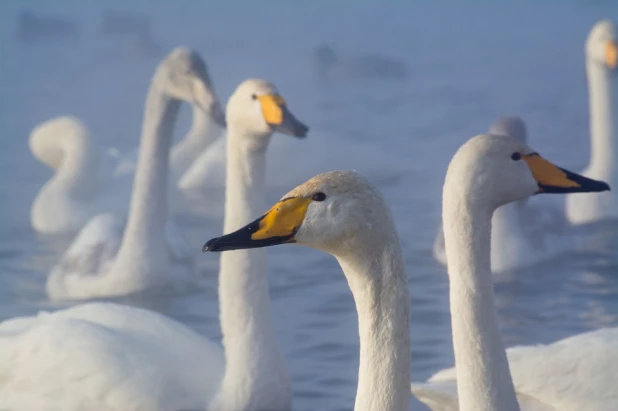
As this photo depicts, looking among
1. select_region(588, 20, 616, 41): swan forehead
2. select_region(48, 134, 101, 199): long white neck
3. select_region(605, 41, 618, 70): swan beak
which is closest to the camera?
select_region(48, 134, 101, 199): long white neck

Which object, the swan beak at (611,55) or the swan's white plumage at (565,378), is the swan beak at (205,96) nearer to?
the swan's white plumage at (565,378)

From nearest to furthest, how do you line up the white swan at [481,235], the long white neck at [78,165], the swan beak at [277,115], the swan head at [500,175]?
the white swan at [481,235] → the swan head at [500,175] → the swan beak at [277,115] → the long white neck at [78,165]

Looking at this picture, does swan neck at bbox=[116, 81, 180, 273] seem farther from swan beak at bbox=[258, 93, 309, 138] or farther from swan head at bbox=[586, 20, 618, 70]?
swan head at bbox=[586, 20, 618, 70]

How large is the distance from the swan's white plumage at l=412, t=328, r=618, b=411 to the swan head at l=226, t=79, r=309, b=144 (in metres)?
1.06

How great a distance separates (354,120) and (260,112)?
30.7ft

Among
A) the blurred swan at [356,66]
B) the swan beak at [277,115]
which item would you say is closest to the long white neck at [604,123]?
the swan beak at [277,115]

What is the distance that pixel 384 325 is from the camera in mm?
2787

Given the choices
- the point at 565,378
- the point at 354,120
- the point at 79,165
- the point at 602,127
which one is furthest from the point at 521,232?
the point at 354,120

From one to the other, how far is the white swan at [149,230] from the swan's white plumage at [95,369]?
1891 mm

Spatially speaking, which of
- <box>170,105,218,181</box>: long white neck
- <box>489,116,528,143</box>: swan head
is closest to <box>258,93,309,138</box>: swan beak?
<box>489,116,528,143</box>: swan head

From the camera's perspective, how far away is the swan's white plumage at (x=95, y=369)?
4301mm

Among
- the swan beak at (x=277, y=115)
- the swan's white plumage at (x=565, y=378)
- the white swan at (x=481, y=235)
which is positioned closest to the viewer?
the white swan at (x=481, y=235)

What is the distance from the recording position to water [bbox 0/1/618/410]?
654 cm

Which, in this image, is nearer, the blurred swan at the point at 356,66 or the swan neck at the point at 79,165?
the swan neck at the point at 79,165
